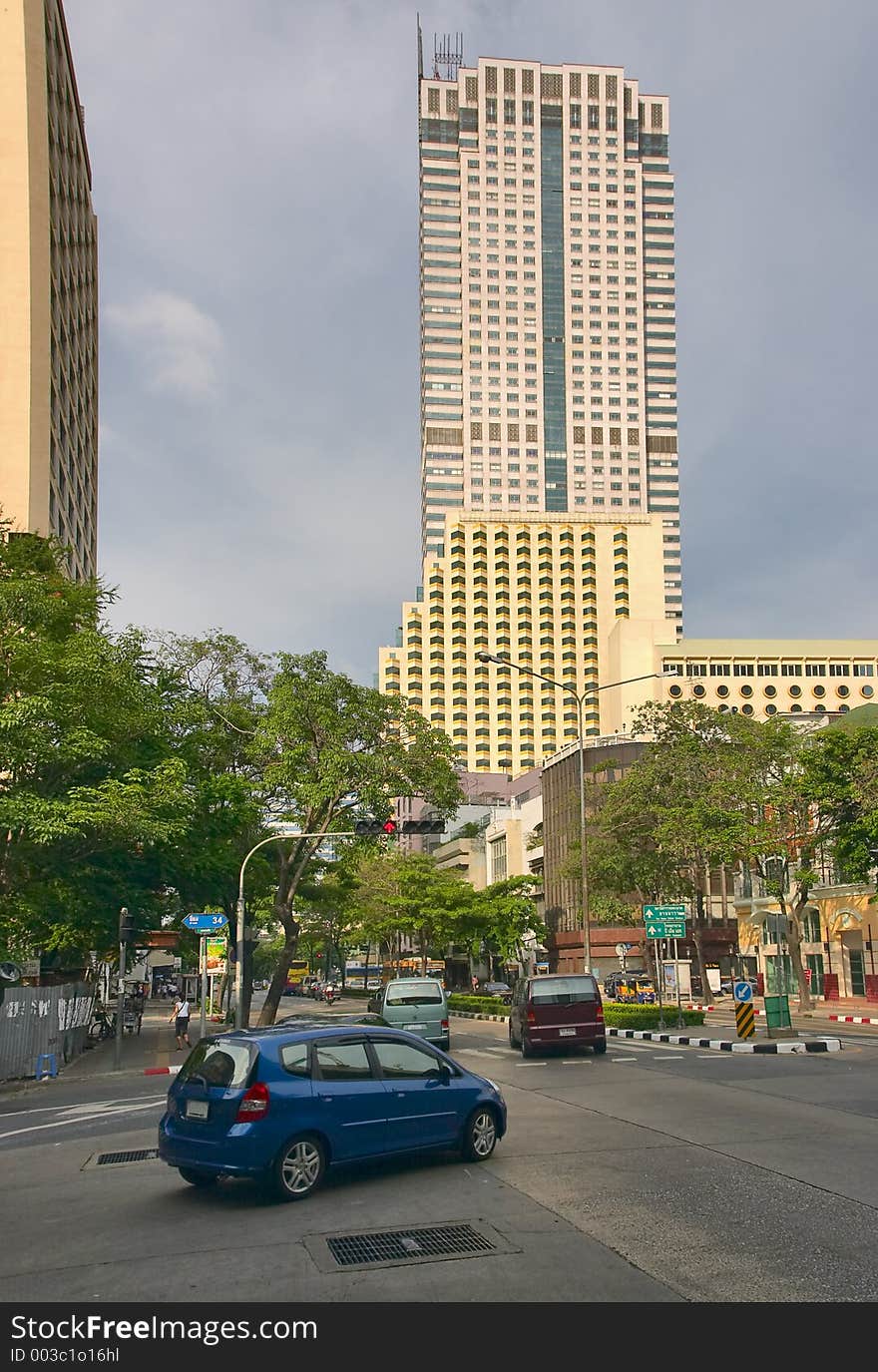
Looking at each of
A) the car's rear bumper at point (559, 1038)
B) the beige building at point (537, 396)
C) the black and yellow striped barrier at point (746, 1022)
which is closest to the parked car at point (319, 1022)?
the car's rear bumper at point (559, 1038)

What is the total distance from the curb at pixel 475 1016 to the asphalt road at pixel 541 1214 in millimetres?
32089

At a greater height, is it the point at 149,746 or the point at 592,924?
the point at 149,746

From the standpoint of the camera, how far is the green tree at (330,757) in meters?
38.5

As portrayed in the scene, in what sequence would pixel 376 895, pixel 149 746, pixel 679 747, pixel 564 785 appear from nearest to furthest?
1. pixel 149 746
2. pixel 679 747
3. pixel 376 895
4. pixel 564 785

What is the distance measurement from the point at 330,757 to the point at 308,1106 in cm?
2800

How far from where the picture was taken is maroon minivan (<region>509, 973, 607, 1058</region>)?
25.7 metres

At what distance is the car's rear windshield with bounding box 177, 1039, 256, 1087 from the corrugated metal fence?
1689 centimetres

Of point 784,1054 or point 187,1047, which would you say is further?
point 187,1047

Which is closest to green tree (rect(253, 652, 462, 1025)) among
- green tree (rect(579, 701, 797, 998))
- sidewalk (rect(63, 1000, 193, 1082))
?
sidewalk (rect(63, 1000, 193, 1082))

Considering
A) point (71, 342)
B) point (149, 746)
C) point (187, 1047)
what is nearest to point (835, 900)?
point (187, 1047)

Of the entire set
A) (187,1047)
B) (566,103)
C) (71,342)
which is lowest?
(187,1047)

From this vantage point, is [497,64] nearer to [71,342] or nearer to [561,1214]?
[71,342]
